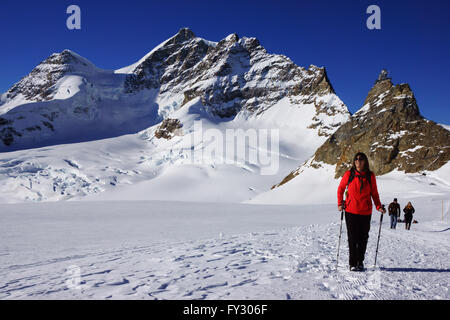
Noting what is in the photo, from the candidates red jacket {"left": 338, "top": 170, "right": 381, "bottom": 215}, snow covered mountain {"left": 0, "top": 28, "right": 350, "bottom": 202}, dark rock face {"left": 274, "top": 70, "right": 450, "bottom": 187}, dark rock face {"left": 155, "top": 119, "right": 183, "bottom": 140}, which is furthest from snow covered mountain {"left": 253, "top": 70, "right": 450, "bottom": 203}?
dark rock face {"left": 155, "top": 119, "right": 183, "bottom": 140}

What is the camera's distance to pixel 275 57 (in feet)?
543

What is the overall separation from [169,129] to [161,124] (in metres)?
8.41

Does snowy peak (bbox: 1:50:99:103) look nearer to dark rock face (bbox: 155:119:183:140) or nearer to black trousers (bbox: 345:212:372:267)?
dark rock face (bbox: 155:119:183:140)

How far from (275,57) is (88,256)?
572 ft

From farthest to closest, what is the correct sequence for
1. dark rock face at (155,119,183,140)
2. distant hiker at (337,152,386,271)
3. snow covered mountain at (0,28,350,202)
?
dark rock face at (155,119,183,140) → snow covered mountain at (0,28,350,202) → distant hiker at (337,152,386,271)

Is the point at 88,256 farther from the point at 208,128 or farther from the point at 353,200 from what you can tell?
the point at 208,128

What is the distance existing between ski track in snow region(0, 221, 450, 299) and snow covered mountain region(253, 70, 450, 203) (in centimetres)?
3097

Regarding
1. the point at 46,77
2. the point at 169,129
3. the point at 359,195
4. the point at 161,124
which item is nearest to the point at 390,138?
the point at 359,195

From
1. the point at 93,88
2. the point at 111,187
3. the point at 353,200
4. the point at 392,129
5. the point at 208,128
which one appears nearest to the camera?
the point at 353,200

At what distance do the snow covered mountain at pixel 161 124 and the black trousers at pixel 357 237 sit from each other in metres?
66.2

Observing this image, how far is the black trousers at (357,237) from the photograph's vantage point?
4.66 meters

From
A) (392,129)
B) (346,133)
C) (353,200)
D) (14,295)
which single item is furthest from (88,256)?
(346,133)

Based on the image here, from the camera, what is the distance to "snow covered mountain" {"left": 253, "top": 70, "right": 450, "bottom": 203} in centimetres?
3775

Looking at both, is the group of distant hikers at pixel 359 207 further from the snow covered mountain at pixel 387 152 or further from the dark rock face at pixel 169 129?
the dark rock face at pixel 169 129
